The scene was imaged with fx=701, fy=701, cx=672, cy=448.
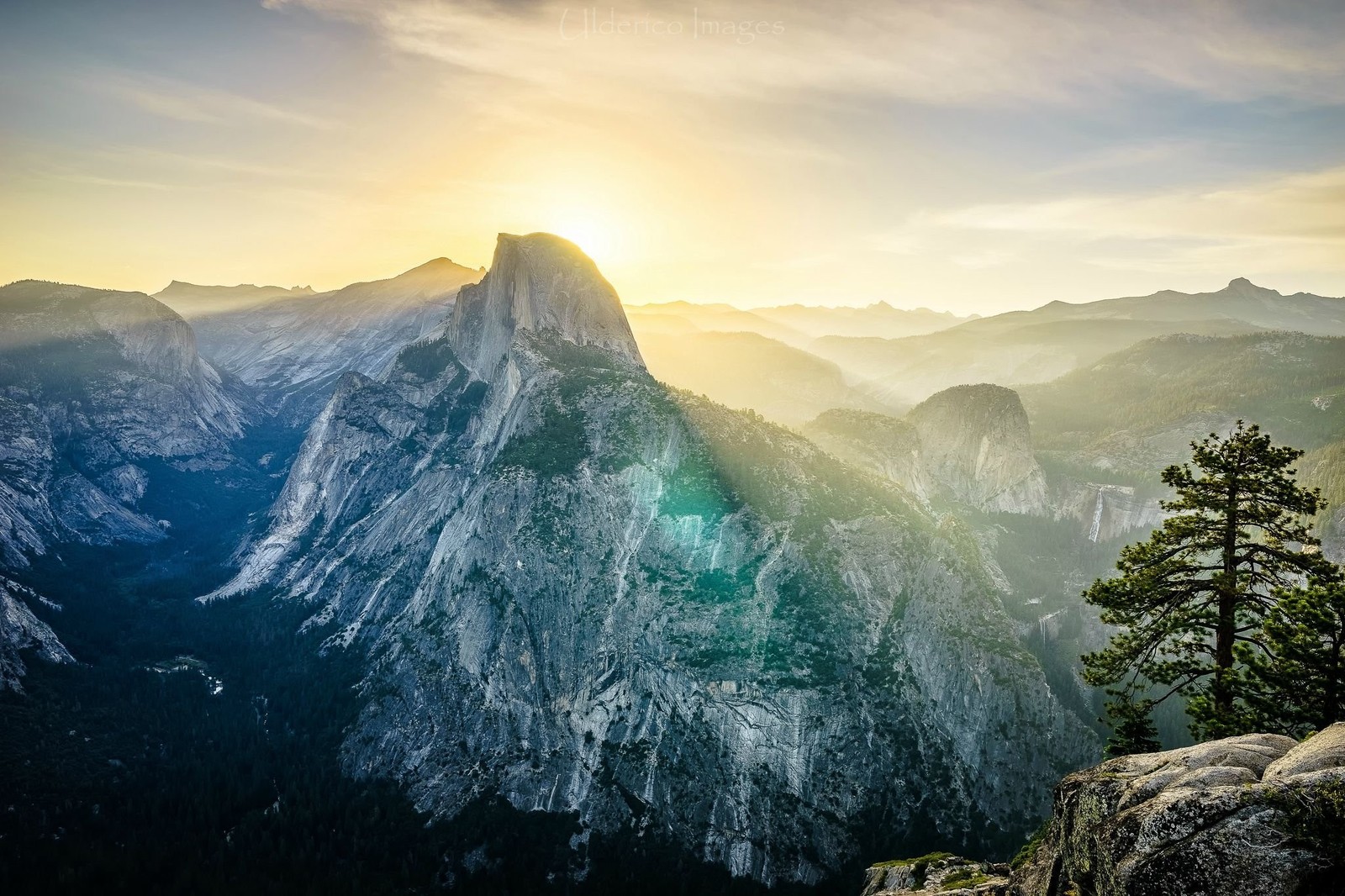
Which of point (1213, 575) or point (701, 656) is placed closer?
point (1213, 575)

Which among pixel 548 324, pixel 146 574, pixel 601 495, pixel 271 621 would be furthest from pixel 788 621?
pixel 146 574

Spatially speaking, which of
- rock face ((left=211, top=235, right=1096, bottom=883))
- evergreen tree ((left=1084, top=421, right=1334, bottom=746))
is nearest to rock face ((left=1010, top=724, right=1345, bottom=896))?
evergreen tree ((left=1084, top=421, right=1334, bottom=746))

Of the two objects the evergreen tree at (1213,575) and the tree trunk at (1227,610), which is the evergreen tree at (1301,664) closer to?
the evergreen tree at (1213,575)

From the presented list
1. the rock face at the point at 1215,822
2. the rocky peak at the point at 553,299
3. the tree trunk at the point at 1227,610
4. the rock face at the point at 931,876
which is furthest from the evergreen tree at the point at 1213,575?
the rocky peak at the point at 553,299

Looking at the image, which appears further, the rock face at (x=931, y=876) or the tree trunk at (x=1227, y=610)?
the rock face at (x=931, y=876)

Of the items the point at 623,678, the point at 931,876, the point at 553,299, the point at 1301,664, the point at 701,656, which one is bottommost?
the point at 623,678

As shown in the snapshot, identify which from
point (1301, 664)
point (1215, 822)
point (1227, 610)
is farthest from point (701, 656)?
point (1215, 822)

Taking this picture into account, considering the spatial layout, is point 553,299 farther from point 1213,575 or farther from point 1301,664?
point 1301,664
